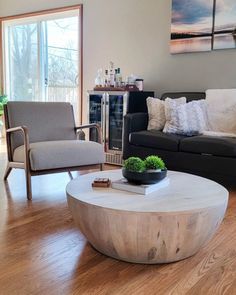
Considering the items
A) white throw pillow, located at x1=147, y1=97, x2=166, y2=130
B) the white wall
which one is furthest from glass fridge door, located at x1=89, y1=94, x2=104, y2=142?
white throw pillow, located at x1=147, y1=97, x2=166, y2=130

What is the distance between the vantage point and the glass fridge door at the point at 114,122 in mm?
4133

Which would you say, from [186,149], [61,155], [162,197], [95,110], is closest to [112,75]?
[95,110]

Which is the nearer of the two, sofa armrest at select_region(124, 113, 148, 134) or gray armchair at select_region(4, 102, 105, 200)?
gray armchair at select_region(4, 102, 105, 200)

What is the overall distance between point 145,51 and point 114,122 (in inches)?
41.5

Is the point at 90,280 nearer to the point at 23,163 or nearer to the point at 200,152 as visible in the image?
the point at 23,163

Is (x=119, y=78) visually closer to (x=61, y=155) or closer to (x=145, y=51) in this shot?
(x=145, y=51)

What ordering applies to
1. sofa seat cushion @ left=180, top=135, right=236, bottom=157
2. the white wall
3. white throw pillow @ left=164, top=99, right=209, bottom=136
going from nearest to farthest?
sofa seat cushion @ left=180, top=135, right=236, bottom=157 → white throw pillow @ left=164, top=99, right=209, bottom=136 → the white wall

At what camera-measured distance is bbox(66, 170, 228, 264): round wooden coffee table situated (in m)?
1.57

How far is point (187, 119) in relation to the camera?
3.51 m

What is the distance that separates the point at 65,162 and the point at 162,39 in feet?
7.63

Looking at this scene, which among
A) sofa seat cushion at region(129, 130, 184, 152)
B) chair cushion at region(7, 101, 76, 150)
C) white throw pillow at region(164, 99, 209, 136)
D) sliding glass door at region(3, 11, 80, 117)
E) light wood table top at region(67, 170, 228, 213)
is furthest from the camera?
sliding glass door at region(3, 11, 80, 117)

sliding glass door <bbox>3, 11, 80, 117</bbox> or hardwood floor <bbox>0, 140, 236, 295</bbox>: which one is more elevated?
sliding glass door <bbox>3, 11, 80, 117</bbox>

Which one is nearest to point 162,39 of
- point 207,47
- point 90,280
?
point 207,47

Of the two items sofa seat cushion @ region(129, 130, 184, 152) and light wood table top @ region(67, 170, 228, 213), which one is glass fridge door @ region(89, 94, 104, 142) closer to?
sofa seat cushion @ region(129, 130, 184, 152)
